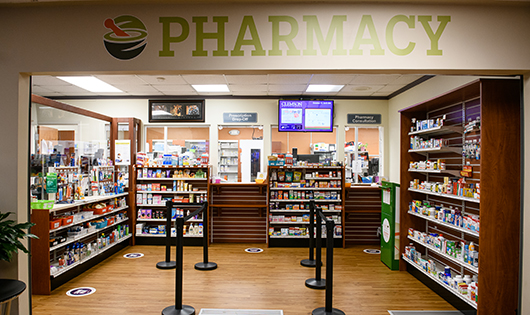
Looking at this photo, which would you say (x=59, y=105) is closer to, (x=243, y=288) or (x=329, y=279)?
(x=243, y=288)

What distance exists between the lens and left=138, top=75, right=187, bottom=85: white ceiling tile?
21.2 feet

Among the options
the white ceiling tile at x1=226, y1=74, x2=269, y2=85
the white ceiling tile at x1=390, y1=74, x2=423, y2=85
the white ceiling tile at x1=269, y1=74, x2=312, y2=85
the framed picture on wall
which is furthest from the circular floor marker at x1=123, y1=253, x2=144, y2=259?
the white ceiling tile at x1=390, y1=74, x2=423, y2=85

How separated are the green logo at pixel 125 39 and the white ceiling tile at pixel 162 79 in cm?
330

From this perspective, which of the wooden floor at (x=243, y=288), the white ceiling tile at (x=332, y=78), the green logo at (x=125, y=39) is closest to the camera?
the green logo at (x=125, y=39)

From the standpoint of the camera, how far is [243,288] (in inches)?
188

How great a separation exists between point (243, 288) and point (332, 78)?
14.2ft

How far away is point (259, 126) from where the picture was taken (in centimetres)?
845

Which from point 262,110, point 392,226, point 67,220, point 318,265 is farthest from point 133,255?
point 392,226

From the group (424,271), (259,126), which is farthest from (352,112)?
(424,271)

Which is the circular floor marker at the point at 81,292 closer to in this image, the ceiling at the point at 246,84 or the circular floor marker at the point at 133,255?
the circular floor marker at the point at 133,255

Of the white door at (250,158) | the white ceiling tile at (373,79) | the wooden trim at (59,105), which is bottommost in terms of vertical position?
the white door at (250,158)

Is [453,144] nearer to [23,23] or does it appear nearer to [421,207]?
[421,207]

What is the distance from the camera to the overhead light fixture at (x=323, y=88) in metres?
7.15

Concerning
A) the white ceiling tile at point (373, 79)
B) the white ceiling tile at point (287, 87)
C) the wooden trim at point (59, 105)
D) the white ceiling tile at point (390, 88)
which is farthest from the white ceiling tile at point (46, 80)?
the white ceiling tile at point (390, 88)
